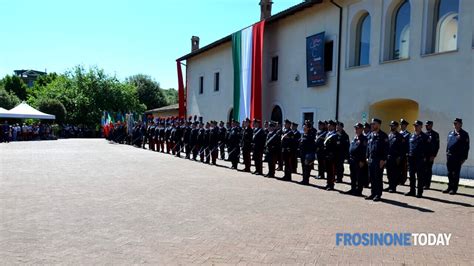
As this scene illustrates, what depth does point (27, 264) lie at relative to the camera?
14.2 feet

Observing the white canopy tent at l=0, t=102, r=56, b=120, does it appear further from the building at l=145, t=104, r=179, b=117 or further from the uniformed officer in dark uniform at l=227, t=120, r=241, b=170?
the uniformed officer in dark uniform at l=227, t=120, r=241, b=170

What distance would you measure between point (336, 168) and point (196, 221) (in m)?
5.59

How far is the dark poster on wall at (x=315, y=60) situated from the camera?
18.5 metres

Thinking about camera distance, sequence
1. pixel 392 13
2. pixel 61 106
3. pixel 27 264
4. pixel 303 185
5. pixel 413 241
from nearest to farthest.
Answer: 1. pixel 27 264
2. pixel 413 241
3. pixel 303 185
4. pixel 392 13
5. pixel 61 106

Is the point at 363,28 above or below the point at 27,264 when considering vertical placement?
above

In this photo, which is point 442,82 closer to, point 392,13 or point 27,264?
point 392,13

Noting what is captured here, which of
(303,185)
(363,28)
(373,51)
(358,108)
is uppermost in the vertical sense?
(363,28)

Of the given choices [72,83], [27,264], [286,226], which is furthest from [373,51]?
[72,83]

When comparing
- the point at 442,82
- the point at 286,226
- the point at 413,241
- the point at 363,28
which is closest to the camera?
the point at 413,241

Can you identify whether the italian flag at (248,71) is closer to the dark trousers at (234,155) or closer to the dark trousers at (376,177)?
the dark trousers at (234,155)

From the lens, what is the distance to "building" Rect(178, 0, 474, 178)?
1318cm

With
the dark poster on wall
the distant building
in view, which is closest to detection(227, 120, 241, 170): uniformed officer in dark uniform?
the dark poster on wall

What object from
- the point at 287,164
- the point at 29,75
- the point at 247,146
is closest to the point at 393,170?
the point at 287,164

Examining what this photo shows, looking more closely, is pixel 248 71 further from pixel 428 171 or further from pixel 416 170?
pixel 416 170
